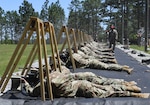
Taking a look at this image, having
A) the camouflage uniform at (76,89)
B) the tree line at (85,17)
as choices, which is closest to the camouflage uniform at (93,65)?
the camouflage uniform at (76,89)

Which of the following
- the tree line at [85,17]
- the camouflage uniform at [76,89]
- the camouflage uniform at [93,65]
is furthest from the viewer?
the tree line at [85,17]

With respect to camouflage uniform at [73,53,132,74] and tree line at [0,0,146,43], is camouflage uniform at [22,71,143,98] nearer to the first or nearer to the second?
camouflage uniform at [73,53,132,74]

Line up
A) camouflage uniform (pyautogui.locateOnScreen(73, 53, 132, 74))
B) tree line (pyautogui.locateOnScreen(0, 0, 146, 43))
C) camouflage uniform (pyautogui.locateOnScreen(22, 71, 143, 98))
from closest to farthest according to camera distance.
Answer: camouflage uniform (pyautogui.locateOnScreen(22, 71, 143, 98)) → camouflage uniform (pyautogui.locateOnScreen(73, 53, 132, 74)) → tree line (pyautogui.locateOnScreen(0, 0, 146, 43))

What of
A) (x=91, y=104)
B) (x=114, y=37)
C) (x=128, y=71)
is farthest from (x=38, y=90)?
(x=114, y=37)

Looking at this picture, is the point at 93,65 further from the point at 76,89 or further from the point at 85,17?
the point at 85,17

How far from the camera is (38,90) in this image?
7082 mm

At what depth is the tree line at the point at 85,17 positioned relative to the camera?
275 feet

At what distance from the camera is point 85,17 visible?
106 meters

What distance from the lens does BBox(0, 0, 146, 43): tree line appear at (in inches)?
3300

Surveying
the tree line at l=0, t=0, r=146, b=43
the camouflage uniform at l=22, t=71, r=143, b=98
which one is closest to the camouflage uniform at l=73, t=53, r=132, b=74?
the camouflage uniform at l=22, t=71, r=143, b=98

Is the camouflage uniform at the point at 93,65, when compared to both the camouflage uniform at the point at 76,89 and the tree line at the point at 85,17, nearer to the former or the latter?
the camouflage uniform at the point at 76,89

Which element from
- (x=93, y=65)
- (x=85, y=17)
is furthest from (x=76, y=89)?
(x=85, y=17)

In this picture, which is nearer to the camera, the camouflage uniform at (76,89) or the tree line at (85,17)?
the camouflage uniform at (76,89)

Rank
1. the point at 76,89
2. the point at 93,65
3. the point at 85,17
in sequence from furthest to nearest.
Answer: the point at 85,17 < the point at 93,65 < the point at 76,89
